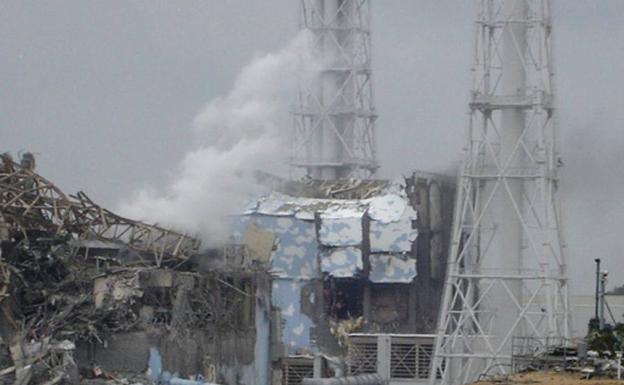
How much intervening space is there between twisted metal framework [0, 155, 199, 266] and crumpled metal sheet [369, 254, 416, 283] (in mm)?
19103

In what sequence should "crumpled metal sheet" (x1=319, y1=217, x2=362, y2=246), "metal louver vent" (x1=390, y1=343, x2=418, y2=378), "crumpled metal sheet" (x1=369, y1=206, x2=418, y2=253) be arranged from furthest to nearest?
"crumpled metal sheet" (x1=369, y1=206, x2=418, y2=253), "crumpled metal sheet" (x1=319, y1=217, x2=362, y2=246), "metal louver vent" (x1=390, y1=343, x2=418, y2=378)

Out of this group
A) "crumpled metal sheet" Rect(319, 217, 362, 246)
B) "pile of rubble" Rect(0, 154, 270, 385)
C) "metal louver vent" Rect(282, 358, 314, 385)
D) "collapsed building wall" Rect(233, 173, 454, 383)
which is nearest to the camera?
"pile of rubble" Rect(0, 154, 270, 385)

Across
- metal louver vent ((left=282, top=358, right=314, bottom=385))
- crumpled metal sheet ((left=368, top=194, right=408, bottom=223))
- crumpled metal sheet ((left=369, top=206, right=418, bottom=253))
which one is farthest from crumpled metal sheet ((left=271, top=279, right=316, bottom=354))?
metal louver vent ((left=282, top=358, right=314, bottom=385))

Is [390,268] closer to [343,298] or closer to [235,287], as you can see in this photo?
[343,298]

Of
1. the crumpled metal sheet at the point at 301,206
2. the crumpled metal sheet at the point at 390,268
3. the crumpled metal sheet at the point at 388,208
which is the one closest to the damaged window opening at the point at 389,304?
the crumpled metal sheet at the point at 390,268

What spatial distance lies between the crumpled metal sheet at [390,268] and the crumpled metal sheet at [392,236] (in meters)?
0.34

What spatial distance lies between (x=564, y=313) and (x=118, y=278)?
1612cm

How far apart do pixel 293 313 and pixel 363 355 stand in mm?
9063

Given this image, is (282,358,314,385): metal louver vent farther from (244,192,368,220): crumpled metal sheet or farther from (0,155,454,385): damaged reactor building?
(244,192,368,220): crumpled metal sheet

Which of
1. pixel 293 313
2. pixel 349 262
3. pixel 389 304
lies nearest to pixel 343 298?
pixel 389 304

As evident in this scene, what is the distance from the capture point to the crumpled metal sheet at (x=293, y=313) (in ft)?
296

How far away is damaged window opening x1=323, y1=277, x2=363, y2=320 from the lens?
303 ft

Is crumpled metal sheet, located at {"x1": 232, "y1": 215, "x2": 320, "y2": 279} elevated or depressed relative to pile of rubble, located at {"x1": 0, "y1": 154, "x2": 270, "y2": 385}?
elevated

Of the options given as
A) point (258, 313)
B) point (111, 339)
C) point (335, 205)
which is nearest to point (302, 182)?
point (335, 205)
